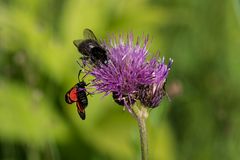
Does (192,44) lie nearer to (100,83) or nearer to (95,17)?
(95,17)

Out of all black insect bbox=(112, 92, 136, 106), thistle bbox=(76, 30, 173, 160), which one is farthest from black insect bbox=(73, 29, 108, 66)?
black insect bbox=(112, 92, 136, 106)

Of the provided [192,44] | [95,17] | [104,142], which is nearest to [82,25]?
[95,17]

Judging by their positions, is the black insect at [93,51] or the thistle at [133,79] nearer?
the thistle at [133,79]

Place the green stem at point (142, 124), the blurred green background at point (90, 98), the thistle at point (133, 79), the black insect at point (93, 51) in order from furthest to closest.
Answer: the blurred green background at point (90, 98)
the black insect at point (93, 51)
the thistle at point (133, 79)
the green stem at point (142, 124)

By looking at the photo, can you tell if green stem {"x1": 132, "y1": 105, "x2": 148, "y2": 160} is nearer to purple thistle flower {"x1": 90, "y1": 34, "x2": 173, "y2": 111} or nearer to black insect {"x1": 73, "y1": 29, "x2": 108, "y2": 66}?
purple thistle flower {"x1": 90, "y1": 34, "x2": 173, "y2": 111}

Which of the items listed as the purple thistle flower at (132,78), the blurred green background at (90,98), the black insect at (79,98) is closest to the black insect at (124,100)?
the purple thistle flower at (132,78)

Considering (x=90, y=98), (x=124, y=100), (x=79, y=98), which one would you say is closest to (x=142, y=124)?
(x=124, y=100)

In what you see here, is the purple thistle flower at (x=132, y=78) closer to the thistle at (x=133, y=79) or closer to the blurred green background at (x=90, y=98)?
the thistle at (x=133, y=79)
